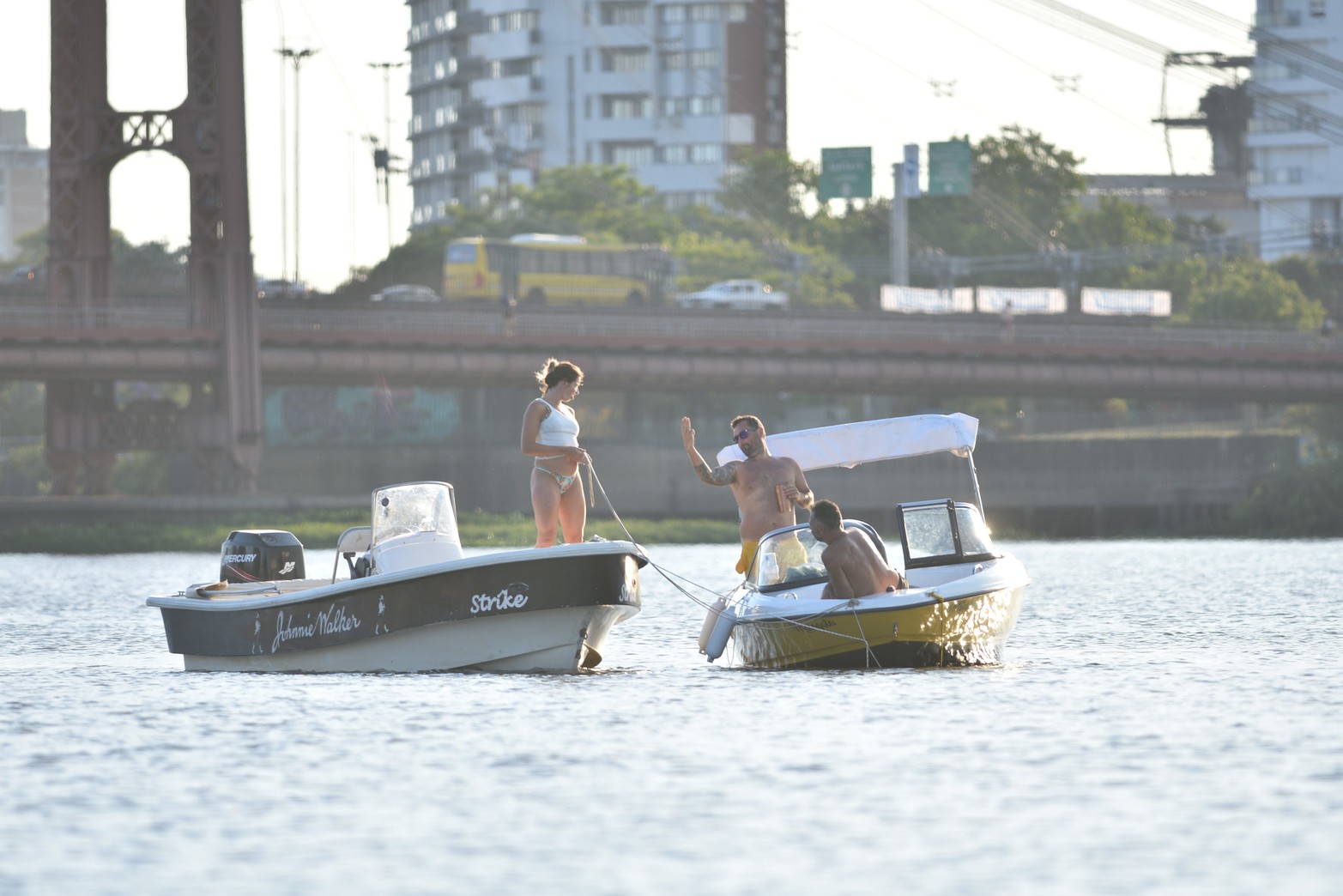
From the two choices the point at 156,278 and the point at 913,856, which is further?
the point at 156,278

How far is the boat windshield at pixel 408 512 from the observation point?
20.9 m

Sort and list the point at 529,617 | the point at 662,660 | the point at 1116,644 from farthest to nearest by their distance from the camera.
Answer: the point at 1116,644, the point at 662,660, the point at 529,617

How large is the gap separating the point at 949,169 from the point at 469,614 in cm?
10220

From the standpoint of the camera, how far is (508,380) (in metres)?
83.0

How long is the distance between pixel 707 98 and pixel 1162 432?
237 ft

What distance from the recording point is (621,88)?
16888 centimetres

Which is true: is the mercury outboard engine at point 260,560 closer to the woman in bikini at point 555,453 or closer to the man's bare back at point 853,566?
the woman in bikini at point 555,453

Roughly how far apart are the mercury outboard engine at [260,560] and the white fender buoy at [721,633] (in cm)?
413

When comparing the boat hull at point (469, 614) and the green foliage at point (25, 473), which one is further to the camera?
the green foliage at point (25, 473)

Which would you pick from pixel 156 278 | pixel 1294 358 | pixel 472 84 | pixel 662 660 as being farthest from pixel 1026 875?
pixel 472 84

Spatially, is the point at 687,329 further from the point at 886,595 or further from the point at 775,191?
the point at 886,595

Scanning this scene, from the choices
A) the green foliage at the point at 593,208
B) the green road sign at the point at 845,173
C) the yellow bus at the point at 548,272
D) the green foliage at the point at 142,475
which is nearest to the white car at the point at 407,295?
the yellow bus at the point at 548,272

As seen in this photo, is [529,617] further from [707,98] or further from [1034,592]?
[707,98]

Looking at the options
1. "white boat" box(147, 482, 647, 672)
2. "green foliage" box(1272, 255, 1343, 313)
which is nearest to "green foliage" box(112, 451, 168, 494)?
"green foliage" box(1272, 255, 1343, 313)
